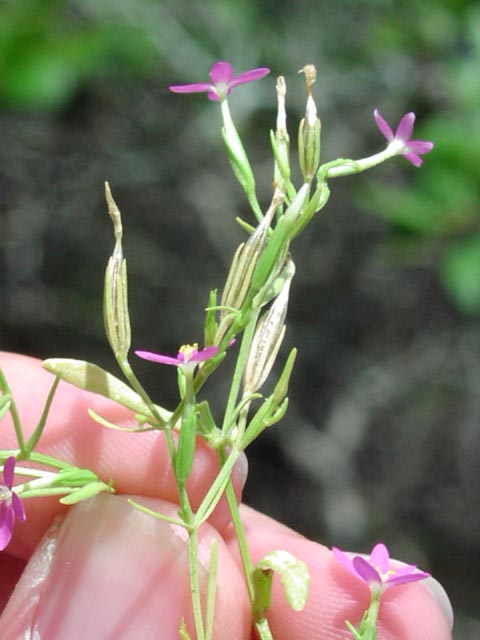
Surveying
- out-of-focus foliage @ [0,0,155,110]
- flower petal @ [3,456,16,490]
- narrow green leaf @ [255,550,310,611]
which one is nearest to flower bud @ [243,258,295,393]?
narrow green leaf @ [255,550,310,611]

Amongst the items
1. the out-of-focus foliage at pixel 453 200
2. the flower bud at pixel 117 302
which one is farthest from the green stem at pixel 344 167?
the out-of-focus foliage at pixel 453 200

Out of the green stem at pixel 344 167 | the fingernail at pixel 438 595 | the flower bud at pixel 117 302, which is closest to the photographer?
the flower bud at pixel 117 302

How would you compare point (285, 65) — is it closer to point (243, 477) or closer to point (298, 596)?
point (243, 477)

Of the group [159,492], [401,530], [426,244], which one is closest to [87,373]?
[159,492]

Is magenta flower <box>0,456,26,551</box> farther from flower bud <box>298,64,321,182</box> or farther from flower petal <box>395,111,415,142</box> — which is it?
flower petal <box>395,111,415,142</box>

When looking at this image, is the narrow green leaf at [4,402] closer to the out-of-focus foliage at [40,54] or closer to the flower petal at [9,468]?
the flower petal at [9,468]

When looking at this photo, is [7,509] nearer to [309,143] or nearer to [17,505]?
[17,505]
